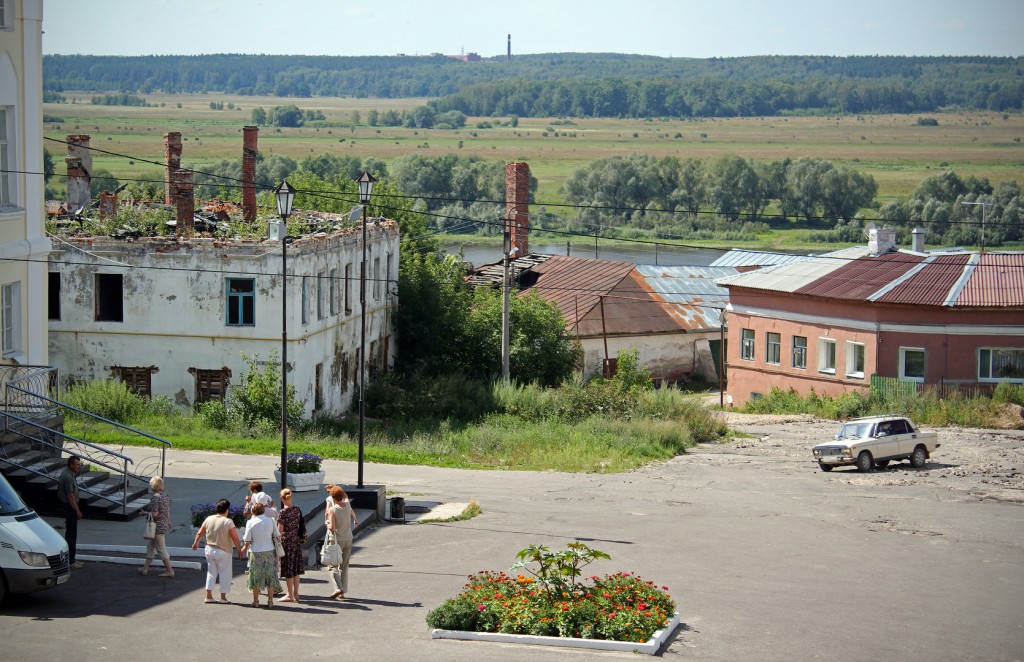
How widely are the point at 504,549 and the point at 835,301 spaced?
1110 inches

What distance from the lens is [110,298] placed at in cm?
3691

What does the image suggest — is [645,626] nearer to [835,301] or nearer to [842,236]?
[835,301]

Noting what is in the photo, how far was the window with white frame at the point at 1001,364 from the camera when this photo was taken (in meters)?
44.0

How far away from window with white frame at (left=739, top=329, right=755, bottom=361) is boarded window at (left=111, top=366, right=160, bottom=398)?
2429 centimetres

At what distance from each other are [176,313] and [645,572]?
20647 mm

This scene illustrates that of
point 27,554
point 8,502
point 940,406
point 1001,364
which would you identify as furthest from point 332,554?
point 1001,364

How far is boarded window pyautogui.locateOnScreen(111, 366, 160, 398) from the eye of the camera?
36.9 meters

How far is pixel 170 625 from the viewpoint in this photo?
50.9ft

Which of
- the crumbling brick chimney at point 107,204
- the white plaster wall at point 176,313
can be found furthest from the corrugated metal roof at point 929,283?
the crumbling brick chimney at point 107,204

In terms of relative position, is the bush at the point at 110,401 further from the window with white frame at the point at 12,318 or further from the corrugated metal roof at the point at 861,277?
the corrugated metal roof at the point at 861,277

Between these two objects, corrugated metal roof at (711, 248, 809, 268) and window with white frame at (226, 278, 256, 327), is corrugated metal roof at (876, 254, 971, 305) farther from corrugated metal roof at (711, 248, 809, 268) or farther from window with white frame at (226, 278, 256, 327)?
window with white frame at (226, 278, 256, 327)

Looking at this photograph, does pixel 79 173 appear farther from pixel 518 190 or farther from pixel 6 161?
pixel 518 190

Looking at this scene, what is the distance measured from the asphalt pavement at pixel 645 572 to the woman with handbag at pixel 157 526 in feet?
0.95

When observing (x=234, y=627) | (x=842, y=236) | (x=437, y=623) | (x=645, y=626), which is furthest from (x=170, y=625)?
(x=842, y=236)
